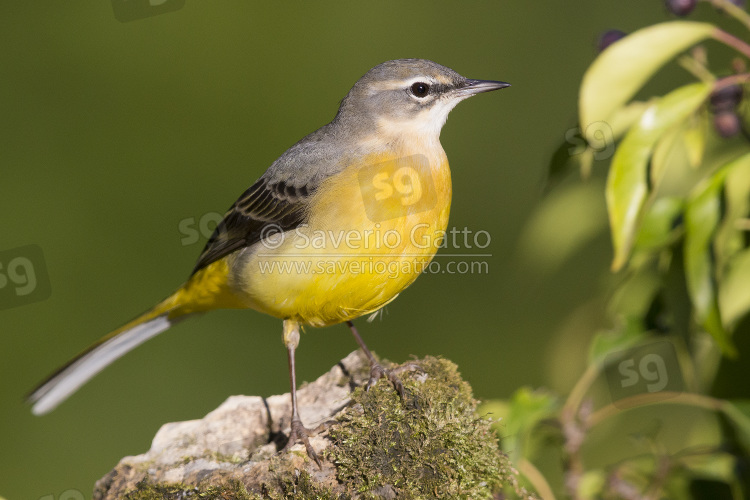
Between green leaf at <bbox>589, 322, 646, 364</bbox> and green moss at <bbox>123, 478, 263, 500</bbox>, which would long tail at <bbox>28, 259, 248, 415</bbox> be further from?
green leaf at <bbox>589, 322, 646, 364</bbox>

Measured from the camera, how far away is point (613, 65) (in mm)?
3031

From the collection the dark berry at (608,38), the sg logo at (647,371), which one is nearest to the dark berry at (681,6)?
the dark berry at (608,38)

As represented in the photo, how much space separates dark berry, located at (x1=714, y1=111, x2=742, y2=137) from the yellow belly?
5.17 feet

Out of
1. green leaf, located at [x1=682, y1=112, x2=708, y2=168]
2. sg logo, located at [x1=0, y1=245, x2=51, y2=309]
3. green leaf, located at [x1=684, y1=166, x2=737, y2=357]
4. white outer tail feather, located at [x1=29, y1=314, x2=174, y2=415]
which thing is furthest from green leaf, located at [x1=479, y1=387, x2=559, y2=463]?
sg logo, located at [x1=0, y1=245, x2=51, y2=309]

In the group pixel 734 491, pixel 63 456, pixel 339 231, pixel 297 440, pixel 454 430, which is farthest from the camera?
pixel 63 456

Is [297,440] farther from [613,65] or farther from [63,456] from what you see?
[63,456]

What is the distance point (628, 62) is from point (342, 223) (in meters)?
1.70

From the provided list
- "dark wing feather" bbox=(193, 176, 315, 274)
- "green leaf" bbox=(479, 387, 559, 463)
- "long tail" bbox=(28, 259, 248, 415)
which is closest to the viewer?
"green leaf" bbox=(479, 387, 559, 463)

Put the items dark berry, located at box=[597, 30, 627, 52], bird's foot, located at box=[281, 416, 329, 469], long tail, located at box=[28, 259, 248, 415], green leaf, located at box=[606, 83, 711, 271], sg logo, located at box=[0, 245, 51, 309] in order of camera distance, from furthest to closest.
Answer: sg logo, located at box=[0, 245, 51, 309] → long tail, located at box=[28, 259, 248, 415] → bird's foot, located at box=[281, 416, 329, 469] → dark berry, located at box=[597, 30, 627, 52] → green leaf, located at box=[606, 83, 711, 271]

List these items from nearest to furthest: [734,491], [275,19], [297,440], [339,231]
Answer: [734,491] < [297,440] < [339,231] < [275,19]

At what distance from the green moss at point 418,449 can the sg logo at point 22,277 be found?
4.05 metres

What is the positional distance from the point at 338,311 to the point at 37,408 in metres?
2.53

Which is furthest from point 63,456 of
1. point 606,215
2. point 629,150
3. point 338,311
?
point 629,150

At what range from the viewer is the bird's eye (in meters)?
4.62
